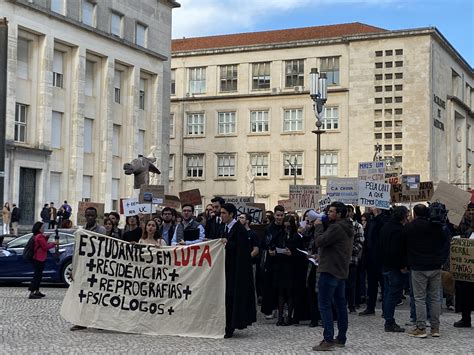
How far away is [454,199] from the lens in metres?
15.6

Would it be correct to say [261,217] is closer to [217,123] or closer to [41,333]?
[41,333]

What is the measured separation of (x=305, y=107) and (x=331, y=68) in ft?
13.3

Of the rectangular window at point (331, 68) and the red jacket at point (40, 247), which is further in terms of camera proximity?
the rectangular window at point (331, 68)

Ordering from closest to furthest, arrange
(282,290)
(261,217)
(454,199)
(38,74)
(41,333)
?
(41,333) → (282,290) → (454,199) → (261,217) → (38,74)

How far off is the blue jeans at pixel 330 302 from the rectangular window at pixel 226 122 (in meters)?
61.3

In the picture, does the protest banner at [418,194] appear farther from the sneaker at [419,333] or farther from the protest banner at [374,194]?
the sneaker at [419,333]

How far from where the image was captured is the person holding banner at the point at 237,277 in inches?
433

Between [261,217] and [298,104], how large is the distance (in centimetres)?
4979

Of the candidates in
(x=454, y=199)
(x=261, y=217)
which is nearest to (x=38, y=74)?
(x=261, y=217)

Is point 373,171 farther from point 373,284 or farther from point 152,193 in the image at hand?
point 152,193

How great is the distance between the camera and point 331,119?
67.4 m

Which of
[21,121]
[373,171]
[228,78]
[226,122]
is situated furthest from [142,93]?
[373,171]

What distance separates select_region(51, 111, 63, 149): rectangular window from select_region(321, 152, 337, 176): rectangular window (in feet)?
95.6

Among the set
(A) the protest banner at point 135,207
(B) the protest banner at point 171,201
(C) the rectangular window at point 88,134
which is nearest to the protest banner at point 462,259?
(A) the protest banner at point 135,207
